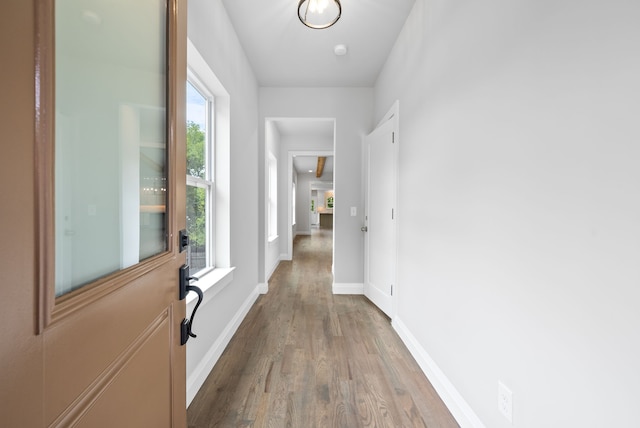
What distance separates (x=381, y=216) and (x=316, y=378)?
1.70 meters

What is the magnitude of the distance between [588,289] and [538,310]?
8.1 inches

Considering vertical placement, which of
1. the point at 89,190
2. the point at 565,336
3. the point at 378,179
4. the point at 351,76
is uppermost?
the point at 351,76

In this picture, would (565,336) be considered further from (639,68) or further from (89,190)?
(89,190)

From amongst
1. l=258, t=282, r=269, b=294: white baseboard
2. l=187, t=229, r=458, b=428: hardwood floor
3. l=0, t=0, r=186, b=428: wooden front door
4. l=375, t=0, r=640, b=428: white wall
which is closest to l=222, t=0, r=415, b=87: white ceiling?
l=375, t=0, r=640, b=428: white wall

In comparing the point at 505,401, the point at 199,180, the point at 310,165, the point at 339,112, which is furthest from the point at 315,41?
the point at 310,165

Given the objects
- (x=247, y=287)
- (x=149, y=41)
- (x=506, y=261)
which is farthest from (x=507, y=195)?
(x=247, y=287)

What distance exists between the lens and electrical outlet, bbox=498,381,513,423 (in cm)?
110

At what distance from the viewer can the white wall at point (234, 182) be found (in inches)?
66.4

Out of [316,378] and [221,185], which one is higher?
[221,185]

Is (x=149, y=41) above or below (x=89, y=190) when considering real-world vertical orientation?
above

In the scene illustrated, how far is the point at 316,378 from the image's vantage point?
1.78 m

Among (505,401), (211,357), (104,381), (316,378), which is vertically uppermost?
(104,381)

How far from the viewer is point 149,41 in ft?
2.63

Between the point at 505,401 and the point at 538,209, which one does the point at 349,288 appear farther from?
the point at 538,209
